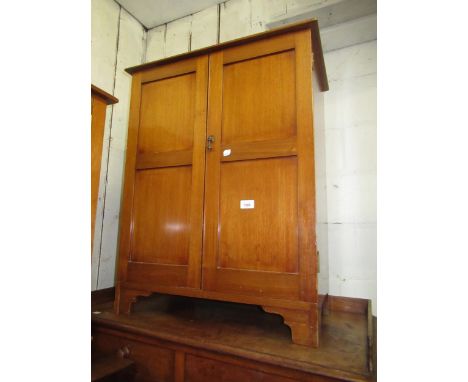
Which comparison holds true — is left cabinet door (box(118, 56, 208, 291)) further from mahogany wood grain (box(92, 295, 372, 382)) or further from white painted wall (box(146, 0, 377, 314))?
white painted wall (box(146, 0, 377, 314))

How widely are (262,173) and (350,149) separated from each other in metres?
0.96

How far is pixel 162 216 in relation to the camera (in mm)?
1582

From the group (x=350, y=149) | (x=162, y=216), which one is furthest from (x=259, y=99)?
(x=350, y=149)

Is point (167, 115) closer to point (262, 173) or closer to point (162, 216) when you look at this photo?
point (162, 216)

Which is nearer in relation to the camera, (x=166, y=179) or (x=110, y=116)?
(x=166, y=179)

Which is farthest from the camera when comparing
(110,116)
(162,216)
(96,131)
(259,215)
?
(110,116)

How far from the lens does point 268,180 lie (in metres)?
1.35

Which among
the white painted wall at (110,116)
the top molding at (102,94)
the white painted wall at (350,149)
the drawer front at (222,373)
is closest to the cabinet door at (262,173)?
the drawer front at (222,373)

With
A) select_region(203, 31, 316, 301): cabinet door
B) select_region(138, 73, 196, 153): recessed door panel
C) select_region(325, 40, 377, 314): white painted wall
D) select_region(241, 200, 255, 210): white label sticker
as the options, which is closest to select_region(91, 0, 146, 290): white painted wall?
select_region(138, 73, 196, 153): recessed door panel

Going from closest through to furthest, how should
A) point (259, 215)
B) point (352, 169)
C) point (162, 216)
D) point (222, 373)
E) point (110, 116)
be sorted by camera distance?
point (222, 373) → point (259, 215) → point (162, 216) → point (352, 169) → point (110, 116)

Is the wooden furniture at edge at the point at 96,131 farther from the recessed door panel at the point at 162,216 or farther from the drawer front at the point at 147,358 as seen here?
the drawer front at the point at 147,358
